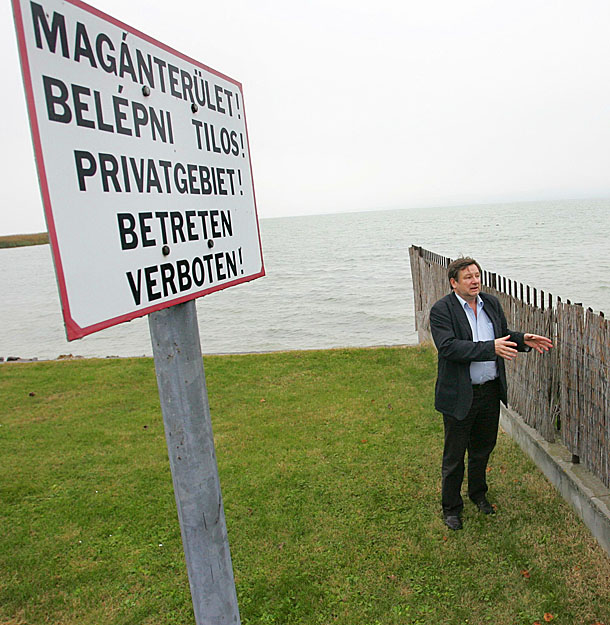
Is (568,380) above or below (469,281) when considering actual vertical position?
below

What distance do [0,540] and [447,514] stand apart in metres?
3.53

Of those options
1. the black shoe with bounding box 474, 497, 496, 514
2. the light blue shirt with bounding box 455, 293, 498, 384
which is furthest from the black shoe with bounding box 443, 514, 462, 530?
the light blue shirt with bounding box 455, 293, 498, 384

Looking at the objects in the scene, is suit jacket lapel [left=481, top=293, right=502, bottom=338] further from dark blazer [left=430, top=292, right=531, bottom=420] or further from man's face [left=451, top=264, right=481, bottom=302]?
man's face [left=451, top=264, right=481, bottom=302]

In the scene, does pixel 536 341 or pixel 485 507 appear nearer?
pixel 536 341

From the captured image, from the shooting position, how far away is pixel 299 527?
14.2 feet

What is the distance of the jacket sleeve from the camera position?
3.74 meters

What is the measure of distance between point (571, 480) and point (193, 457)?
354 centimetres

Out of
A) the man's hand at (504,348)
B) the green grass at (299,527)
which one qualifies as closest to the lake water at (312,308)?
the green grass at (299,527)

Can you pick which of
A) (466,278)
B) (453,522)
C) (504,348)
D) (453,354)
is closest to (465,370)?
(453,354)

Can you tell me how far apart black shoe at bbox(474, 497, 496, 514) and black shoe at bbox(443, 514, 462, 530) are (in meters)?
0.25

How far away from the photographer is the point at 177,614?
3527 millimetres

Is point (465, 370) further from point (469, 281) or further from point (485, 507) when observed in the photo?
point (485, 507)

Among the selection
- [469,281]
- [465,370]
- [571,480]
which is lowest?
[571,480]

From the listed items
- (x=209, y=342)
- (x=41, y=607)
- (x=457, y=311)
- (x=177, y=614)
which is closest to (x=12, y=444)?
(x=41, y=607)
